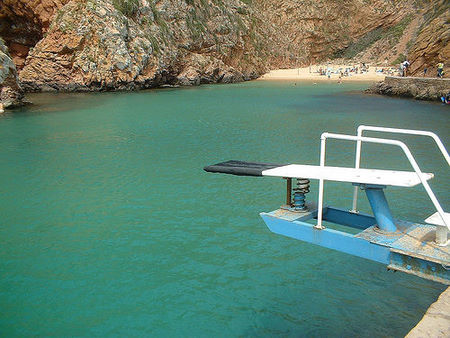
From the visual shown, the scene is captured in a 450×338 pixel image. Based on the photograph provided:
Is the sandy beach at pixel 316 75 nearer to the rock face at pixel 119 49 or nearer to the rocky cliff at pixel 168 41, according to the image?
the rocky cliff at pixel 168 41

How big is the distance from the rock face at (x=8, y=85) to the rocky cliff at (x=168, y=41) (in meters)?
14.1

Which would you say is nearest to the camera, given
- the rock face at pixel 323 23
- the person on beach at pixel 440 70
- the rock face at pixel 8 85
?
the rock face at pixel 8 85

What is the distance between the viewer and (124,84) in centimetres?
4975

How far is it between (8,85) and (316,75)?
4913 cm

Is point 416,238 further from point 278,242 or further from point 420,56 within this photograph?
point 420,56

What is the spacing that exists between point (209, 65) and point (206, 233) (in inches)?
2085

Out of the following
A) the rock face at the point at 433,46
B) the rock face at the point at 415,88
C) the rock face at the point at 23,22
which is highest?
the rock face at the point at 23,22

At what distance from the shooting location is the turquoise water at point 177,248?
7438 mm

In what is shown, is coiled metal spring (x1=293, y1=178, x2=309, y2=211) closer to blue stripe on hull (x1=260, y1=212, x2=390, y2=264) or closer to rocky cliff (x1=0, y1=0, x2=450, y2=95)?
blue stripe on hull (x1=260, y1=212, x2=390, y2=264)

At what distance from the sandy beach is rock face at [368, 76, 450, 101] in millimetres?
17106

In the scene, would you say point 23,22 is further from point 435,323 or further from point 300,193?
point 435,323

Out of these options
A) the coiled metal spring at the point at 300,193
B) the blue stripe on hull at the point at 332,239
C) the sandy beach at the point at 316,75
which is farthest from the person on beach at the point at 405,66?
the blue stripe on hull at the point at 332,239

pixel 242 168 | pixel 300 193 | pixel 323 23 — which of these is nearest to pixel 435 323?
pixel 300 193

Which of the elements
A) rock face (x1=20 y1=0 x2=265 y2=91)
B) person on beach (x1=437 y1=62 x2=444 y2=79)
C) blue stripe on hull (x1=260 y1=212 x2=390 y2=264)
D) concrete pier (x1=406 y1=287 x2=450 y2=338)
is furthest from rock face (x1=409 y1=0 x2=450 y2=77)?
concrete pier (x1=406 y1=287 x2=450 y2=338)
